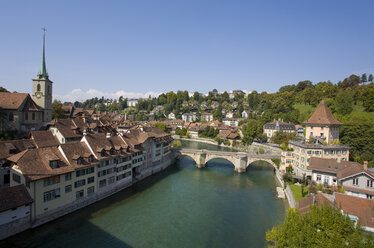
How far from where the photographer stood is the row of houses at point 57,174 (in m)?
23.5

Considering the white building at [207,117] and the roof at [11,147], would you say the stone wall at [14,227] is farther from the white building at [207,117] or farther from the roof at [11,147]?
the white building at [207,117]

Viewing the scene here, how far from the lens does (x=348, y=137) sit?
48.4m

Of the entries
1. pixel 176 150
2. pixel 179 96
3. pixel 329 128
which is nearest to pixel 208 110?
pixel 179 96

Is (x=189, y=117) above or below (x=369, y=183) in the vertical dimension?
above

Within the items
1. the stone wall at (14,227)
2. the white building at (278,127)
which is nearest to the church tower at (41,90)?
the stone wall at (14,227)

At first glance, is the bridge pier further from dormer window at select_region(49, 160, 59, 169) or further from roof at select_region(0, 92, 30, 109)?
roof at select_region(0, 92, 30, 109)

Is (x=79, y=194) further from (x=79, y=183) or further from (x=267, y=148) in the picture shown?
(x=267, y=148)

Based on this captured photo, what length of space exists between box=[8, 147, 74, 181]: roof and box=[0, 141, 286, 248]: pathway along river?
18.5ft

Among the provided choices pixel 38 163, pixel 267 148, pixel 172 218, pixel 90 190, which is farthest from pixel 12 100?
pixel 267 148

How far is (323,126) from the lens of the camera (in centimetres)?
4612

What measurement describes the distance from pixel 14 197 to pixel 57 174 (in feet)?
14.4

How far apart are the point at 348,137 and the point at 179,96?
13551cm

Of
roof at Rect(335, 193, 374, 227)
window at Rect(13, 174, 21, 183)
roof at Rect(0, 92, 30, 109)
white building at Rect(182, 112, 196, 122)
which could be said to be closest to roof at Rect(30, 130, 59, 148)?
window at Rect(13, 174, 21, 183)

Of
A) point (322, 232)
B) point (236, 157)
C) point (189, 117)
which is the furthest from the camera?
point (189, 117)
